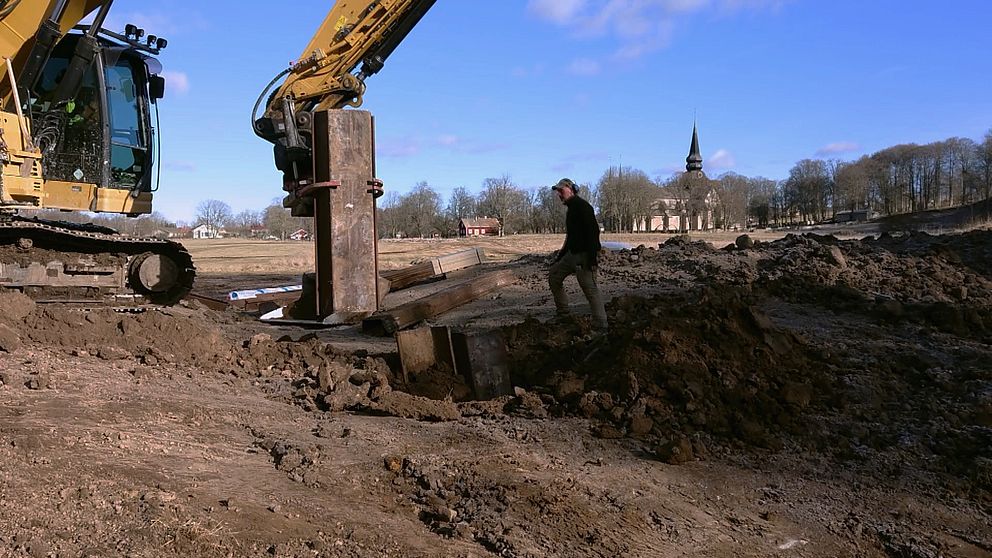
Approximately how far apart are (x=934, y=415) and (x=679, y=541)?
2.97m

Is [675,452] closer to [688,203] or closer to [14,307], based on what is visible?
[14,307]

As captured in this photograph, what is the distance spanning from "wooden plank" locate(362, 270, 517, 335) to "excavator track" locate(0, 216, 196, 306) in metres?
2.70

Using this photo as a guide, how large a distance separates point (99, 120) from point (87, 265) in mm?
1825

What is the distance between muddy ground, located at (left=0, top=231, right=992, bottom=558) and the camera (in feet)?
10.8

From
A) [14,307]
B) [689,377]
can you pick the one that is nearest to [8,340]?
[14,307]

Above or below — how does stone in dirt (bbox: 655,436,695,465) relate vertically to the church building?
below

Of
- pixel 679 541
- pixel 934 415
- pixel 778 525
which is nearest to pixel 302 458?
pixel 679 541

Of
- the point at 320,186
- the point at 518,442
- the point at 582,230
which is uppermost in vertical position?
the point at 320,186

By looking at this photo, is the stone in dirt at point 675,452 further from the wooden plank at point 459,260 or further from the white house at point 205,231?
the white house at point 205,231

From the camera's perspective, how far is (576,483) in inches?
160

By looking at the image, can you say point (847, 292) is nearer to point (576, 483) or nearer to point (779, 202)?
point (576, 483)

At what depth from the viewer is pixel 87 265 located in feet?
29.8

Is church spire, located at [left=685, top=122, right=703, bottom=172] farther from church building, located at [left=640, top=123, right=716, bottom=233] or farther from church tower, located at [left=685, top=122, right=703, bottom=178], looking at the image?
church building, located at [left=640, top=123, right=716, bottom=233]

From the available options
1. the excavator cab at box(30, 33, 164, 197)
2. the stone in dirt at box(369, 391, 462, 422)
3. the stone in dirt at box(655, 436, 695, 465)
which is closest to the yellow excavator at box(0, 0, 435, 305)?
the excavator cab at box(30, 33, 164, 197)
